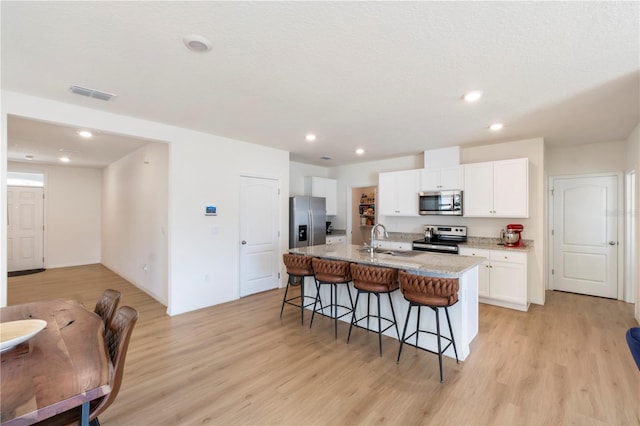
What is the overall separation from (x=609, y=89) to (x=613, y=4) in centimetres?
149

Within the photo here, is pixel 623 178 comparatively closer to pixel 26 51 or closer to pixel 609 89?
pixel 609 89

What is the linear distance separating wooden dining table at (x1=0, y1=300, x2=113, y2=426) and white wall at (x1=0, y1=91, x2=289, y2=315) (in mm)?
2363

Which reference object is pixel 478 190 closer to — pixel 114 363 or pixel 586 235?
pixel 586 235

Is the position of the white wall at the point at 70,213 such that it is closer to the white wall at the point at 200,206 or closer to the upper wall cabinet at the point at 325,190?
the white wall at the point at 200,206

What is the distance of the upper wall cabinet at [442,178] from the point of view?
478 cm

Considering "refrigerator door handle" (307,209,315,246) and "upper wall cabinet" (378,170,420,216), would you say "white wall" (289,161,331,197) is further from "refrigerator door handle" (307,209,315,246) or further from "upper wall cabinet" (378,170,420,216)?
"upper wall cabinet" (378,170,420,216)

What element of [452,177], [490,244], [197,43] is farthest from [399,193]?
[197,43]

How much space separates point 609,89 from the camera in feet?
8.54

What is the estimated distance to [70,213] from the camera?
7.48 metres

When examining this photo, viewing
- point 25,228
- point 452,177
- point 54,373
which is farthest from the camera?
point 25,228

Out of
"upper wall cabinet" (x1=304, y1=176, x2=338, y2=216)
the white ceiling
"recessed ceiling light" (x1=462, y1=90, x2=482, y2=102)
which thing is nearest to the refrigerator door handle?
"upper wall cabinet" (x1=304, y1=176, x2=338, y2=216)

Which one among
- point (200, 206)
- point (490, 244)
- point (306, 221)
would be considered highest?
point (200, 206)

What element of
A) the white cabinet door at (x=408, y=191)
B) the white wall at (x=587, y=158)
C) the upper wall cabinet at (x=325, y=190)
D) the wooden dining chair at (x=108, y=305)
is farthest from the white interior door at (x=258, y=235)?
the white wall at (x=587, y=158)

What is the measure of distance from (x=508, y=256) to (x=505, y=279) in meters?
0.34
